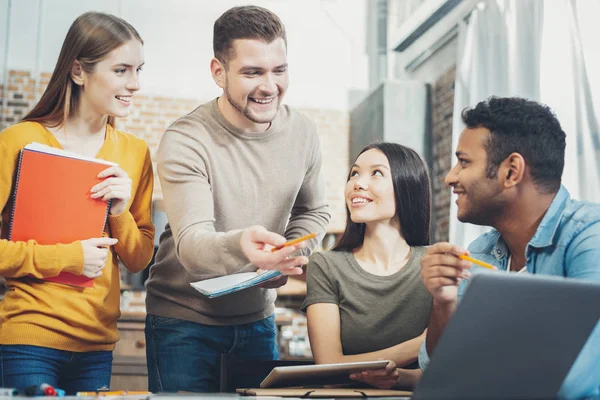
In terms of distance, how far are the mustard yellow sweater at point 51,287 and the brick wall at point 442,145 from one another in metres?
3.21

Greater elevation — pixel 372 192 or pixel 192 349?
pixel 372 192

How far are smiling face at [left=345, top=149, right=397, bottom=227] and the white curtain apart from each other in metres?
1.33

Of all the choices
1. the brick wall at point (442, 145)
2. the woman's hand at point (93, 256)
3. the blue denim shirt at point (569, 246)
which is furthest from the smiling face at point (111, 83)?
the brick wall at point (442, 145)

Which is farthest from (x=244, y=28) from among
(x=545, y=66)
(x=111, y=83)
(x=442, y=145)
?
(x=442, y=145)

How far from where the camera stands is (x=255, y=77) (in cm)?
170

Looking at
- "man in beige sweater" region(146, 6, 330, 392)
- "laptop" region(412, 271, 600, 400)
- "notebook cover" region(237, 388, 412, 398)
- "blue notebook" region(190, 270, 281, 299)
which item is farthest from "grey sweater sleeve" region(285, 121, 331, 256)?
"laptop" region(412, 271, 600, 400)

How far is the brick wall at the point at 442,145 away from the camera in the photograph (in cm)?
459

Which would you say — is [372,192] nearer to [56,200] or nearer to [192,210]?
[192,210]

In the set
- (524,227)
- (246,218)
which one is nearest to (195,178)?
(246,218)

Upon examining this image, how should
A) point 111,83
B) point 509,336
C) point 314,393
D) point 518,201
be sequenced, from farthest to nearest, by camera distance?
point 111,83
point 518,201
point 314,393
point 509,336

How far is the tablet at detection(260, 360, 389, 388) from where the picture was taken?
114 centimetres

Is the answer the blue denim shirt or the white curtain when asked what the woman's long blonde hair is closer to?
the blue denim shirt

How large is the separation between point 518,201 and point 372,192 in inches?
18.1

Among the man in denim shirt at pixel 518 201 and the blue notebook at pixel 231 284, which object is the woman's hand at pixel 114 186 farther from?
the man in denim shirt at pixel 518 201
